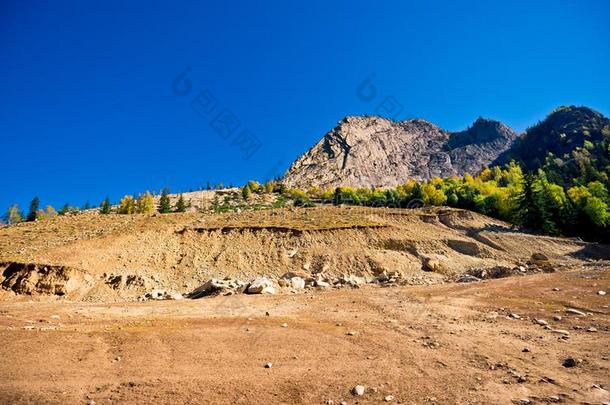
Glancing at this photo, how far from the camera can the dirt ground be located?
302 inches

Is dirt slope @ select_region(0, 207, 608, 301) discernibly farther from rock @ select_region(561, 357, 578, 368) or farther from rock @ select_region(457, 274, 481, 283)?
rock @ select_region(561, 357, 578, 368)

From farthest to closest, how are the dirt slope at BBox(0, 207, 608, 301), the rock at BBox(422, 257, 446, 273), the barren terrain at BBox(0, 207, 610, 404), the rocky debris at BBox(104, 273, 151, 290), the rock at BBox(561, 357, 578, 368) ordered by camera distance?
the rock at BBox(422, 257, 446, 273) → the rocky debris at BBox(104, 273, 151, 290) → the dirt slope at BBox(0, 207, 608, 301) → the rock at BBox(561, 357, 578, 368) → the barren terrain at BBox(0, 207, 610, 404)

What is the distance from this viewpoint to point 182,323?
1405cm

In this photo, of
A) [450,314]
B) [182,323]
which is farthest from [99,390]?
[450,314]

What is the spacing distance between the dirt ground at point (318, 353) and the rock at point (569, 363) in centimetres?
11

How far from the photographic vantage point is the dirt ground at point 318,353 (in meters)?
7.68

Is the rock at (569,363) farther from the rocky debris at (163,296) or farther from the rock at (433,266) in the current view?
the rock at (433,266)

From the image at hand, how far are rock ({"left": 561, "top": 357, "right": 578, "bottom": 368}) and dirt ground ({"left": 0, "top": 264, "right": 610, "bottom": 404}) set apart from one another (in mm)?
106

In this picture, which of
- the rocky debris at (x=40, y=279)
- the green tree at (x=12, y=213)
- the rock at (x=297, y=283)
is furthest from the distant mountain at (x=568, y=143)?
the green tree at (x=12, y=213)

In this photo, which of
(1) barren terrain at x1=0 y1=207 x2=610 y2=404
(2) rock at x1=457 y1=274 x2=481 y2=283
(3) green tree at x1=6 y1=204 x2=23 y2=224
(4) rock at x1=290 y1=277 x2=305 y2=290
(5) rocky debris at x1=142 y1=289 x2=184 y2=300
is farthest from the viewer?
(3) green tree at x1=6 y1=204 x2=23 y2=224

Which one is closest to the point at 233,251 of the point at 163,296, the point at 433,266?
the point at 163,296

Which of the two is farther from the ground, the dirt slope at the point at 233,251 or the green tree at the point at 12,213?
the green tree at the point at 12,213

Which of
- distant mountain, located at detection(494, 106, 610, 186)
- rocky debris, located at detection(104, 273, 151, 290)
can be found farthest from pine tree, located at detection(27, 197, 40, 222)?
distant mountain, located at detection(494, 106, 610, 186)

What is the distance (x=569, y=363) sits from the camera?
28.9ft
